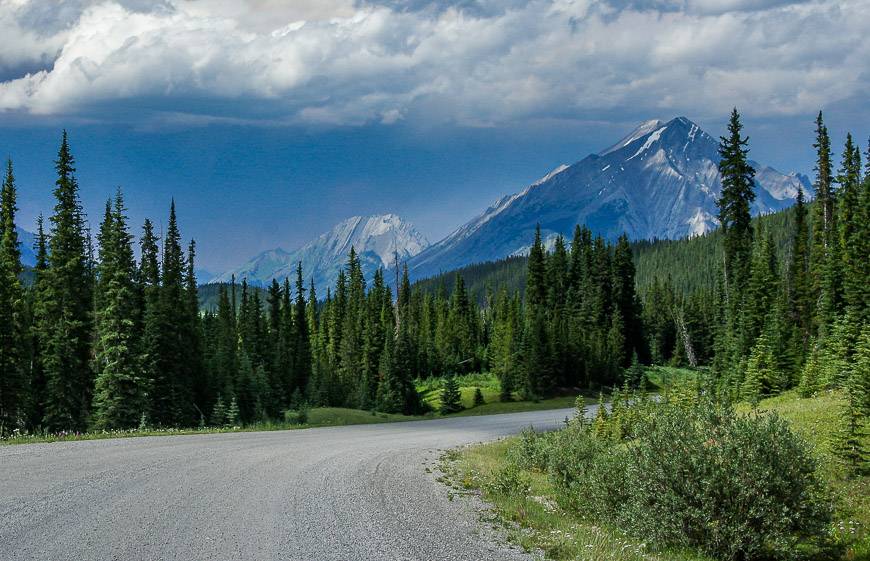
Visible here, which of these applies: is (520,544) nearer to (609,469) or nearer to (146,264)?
(609,469)

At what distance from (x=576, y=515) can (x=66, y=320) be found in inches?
1518

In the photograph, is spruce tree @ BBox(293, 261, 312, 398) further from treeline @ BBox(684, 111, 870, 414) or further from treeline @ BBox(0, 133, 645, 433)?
treeline @ BBox(684, 111, 870, 414)

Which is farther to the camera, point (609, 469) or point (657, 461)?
point (609, 469)

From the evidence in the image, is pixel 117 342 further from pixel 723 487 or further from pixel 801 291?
pixel 801 291

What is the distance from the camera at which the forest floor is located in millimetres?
24203

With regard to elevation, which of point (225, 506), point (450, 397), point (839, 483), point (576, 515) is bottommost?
point (450, 397)

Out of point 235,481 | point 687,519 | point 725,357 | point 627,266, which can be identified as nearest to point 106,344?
point 235,481

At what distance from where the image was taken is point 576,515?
1400 centimetres

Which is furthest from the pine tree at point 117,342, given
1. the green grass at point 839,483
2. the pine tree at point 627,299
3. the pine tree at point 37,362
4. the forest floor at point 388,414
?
the pine tree at point 627,299

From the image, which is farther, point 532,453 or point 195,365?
point 195,365

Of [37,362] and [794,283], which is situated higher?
[794,283]

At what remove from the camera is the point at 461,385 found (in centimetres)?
8012

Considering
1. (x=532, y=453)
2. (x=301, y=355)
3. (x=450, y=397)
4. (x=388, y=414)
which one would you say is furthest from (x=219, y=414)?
(x=301, y=355)

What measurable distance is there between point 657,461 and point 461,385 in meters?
69.5
